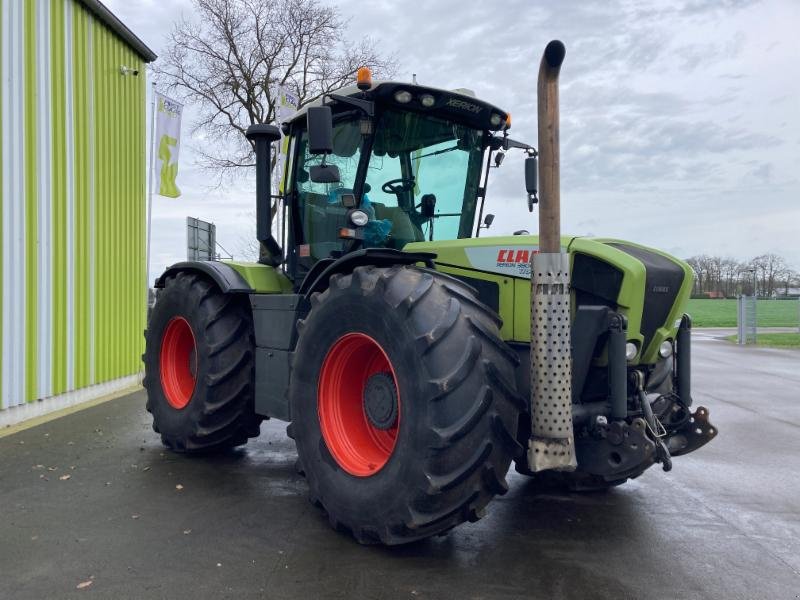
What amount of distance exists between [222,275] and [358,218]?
55.8 inches

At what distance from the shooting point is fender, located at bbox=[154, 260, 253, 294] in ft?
16.8

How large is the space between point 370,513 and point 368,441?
64cm

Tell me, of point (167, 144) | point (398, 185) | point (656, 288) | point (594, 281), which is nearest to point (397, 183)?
point (398, 185)

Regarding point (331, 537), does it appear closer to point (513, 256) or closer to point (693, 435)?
point (513, 256)

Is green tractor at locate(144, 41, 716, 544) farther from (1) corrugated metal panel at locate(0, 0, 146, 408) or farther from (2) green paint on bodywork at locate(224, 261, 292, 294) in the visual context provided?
(1) corrugated metal panel at locate(0, 0, 146, 408)

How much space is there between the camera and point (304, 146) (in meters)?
5.13

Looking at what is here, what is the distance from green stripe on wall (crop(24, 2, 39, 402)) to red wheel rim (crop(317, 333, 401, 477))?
4704mm

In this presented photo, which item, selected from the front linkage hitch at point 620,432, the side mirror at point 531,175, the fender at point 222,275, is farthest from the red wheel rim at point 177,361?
the front linkage hitch at point 620,432

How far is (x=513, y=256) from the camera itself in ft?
12.1

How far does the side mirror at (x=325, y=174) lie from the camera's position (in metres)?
4.23

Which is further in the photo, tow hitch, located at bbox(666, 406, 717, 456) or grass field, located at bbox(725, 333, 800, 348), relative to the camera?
grass field, located at bbox(725, 333, 800, 348)

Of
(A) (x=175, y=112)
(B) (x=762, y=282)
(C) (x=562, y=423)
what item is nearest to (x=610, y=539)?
(C) (x=562, y=423)

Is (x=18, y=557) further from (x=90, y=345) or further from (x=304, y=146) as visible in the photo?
(x=90, y=345)

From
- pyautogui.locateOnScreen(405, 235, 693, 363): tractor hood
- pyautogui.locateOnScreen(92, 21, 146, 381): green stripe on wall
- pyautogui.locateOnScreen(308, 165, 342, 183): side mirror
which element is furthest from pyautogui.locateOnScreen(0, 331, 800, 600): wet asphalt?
pyautogui.locateOnScreen(92, 21, 146, 381): green stripe on wall
